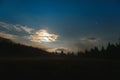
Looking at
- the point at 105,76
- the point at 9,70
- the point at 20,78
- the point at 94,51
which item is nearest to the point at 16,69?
the point at 9,70

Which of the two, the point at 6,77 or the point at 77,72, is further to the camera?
the point at 77,72

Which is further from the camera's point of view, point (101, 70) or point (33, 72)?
point (101, 70)

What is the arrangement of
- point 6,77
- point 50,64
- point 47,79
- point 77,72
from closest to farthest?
point 6,77 < point 47,79 < point 77,72 < point 50,64

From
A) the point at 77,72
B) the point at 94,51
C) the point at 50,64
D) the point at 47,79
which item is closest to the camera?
the point at 47,79

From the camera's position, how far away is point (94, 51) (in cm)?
16050

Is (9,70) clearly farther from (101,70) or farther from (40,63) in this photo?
(101,70)

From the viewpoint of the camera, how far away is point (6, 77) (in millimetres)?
49344

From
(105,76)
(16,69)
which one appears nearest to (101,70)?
(105,76)

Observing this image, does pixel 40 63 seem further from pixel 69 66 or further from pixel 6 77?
pixel 6 77

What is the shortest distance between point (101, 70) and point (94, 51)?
101206 mm

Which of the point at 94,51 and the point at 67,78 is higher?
the point at 94,51

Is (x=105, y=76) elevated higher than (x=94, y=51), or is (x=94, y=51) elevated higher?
(x=94, y=51)

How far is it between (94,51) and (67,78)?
354ft

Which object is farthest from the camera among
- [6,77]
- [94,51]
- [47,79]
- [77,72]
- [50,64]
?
[94,51]
